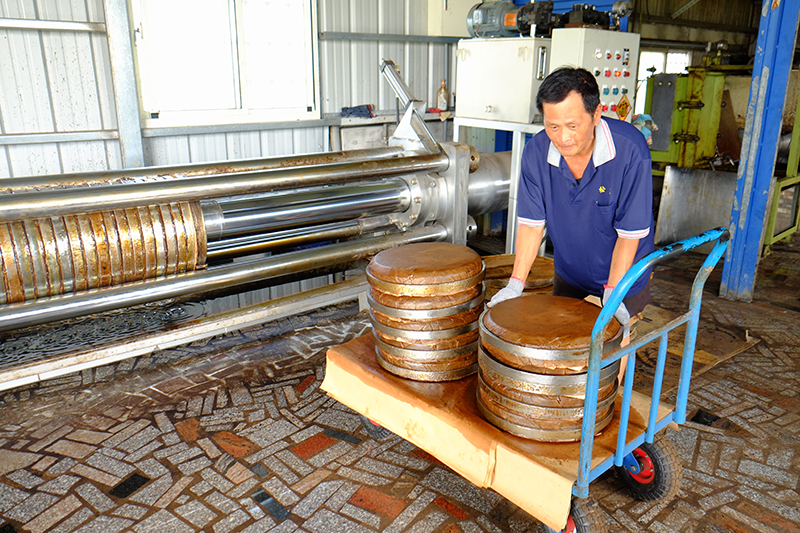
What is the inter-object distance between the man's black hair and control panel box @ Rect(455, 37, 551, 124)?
2918mm

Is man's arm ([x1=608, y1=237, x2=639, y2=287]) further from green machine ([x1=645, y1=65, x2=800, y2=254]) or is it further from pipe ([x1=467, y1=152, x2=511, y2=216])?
green machine ([x1=645, y1=65, x2=800, y2=254])

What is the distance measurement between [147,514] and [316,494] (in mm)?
666

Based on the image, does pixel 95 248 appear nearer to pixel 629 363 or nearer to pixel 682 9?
pixel 629 363

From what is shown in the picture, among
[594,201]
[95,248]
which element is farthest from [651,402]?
[95,248]

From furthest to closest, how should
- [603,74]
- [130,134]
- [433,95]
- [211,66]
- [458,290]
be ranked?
1. [433,95]
2. [211,66]
3. [130,134]
4. [603,74]
5. [458,290]

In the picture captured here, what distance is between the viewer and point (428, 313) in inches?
88.1

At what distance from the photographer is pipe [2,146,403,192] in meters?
2.90

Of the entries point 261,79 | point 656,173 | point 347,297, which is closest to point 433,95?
point 261,79

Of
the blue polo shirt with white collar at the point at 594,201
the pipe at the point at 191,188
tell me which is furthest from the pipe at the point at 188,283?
the blue polo shirt with white collar at the point at 594,201

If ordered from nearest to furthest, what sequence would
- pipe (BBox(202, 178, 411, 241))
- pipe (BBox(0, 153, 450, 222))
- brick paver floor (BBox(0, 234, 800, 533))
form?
brick paver floor (BBox(0, 234, 800, 533)), pipe (BBox(0, 153, 450, 222)), pipe (BBox(202, 178, 411, 241))

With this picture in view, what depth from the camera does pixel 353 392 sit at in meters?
2.52

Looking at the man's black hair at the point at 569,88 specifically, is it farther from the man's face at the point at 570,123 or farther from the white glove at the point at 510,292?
the white glove at the point at 510,292

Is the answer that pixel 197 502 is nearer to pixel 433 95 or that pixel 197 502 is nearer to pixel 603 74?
pixel 603 74

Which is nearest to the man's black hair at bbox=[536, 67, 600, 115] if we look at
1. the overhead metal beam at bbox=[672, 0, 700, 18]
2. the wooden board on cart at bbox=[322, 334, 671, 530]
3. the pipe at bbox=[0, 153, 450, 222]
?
the wooden board on cart at bbox=[322, 334, 671, 530]
